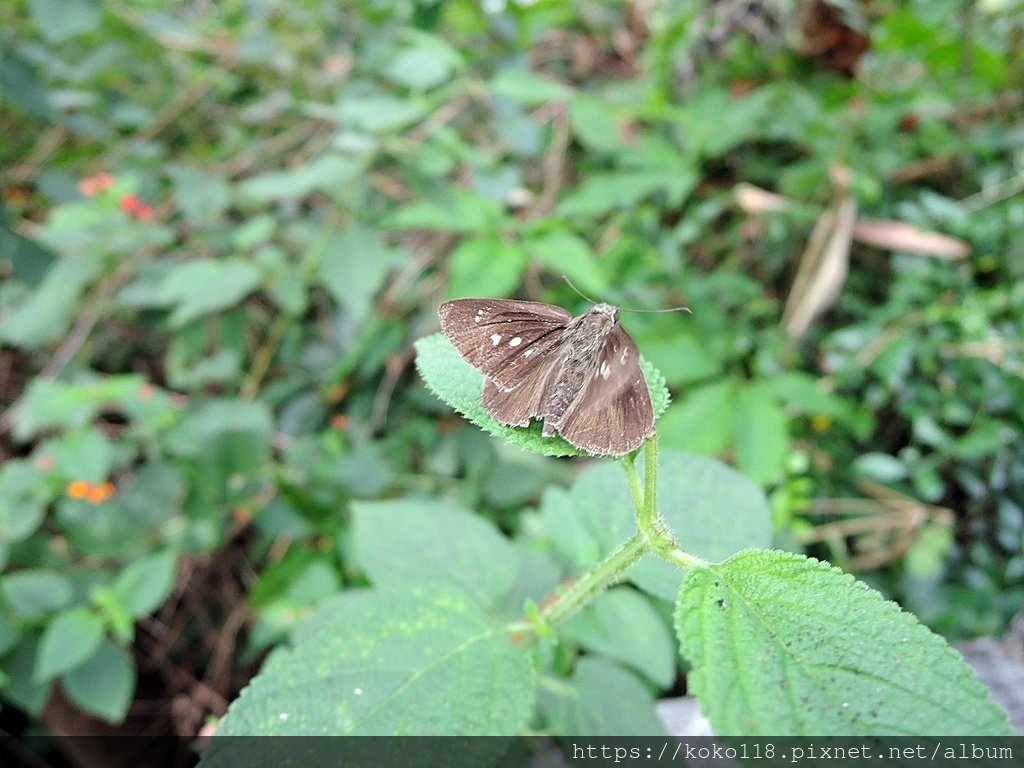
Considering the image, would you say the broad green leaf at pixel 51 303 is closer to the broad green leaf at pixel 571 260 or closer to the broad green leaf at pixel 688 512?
the broad green leaf at pixel 571 260

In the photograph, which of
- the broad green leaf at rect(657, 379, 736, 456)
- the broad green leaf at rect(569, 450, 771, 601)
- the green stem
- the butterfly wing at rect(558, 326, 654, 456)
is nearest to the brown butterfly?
the butterfly wing at rect(558, 326, 654, 456)

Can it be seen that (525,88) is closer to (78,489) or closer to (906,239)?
(906,239)

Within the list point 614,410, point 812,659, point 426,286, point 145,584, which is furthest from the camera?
point 426,286

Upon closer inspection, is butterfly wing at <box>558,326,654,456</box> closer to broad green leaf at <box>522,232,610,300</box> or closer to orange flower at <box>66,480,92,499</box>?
broad green leaf at <box>522,232,610,300</box>

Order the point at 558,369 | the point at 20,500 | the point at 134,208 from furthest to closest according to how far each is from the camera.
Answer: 1. the point at 134,208
2. the point at 20,500
3. the point at 558,369

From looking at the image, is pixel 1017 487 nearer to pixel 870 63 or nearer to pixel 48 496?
pixel 870 63

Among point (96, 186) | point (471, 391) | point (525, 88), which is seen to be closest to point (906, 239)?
point (525, 88)

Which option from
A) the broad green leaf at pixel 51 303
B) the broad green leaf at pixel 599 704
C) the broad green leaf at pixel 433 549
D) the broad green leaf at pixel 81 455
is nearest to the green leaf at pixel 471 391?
the broad green leaf at pixel 433 549
